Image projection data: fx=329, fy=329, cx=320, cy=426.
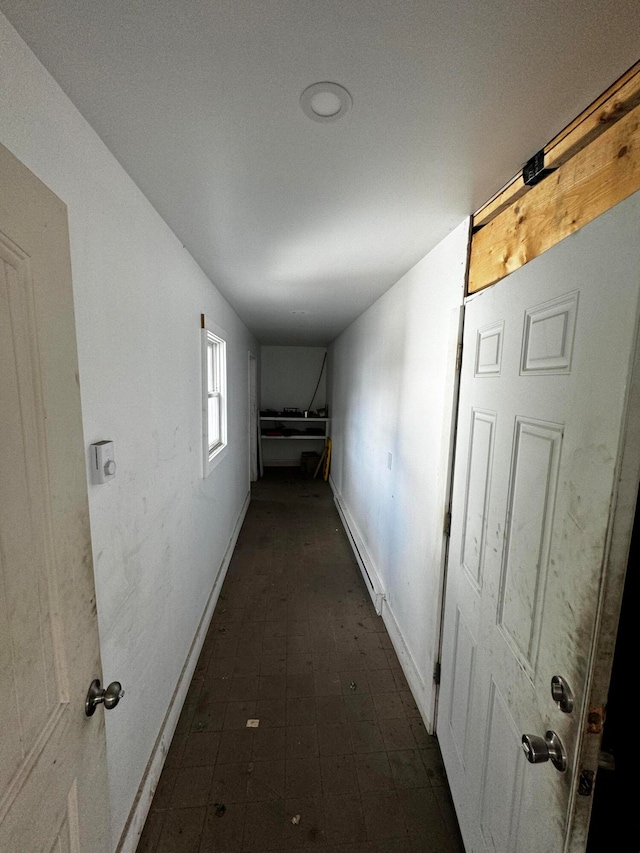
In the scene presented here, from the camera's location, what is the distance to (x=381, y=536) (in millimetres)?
2609

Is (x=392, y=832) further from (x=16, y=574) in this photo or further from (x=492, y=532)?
(x=16, y=574)

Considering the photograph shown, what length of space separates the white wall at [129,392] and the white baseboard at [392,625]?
4.17 ft

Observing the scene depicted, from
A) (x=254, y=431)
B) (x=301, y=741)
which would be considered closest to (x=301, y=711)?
(x=301, y=741)

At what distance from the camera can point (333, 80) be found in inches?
30.5

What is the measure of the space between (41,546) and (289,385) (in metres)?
6.17

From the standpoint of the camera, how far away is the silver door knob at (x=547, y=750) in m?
0.73

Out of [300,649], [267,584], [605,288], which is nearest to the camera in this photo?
[605,288]

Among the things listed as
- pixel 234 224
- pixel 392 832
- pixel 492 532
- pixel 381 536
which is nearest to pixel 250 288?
pixel 234 224

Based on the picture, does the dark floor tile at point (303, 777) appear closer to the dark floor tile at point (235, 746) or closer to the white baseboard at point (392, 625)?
the dark floor tile at point (235, 746)

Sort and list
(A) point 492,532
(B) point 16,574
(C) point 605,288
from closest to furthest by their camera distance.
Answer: (B) point 16,574
(C) point 605,288
(A) point 492,532

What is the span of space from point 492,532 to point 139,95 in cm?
160

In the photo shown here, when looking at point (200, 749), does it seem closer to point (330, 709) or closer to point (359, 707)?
point (330, 709)

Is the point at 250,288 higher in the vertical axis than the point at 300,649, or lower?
higher

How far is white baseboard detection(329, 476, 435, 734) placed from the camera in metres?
1.68
